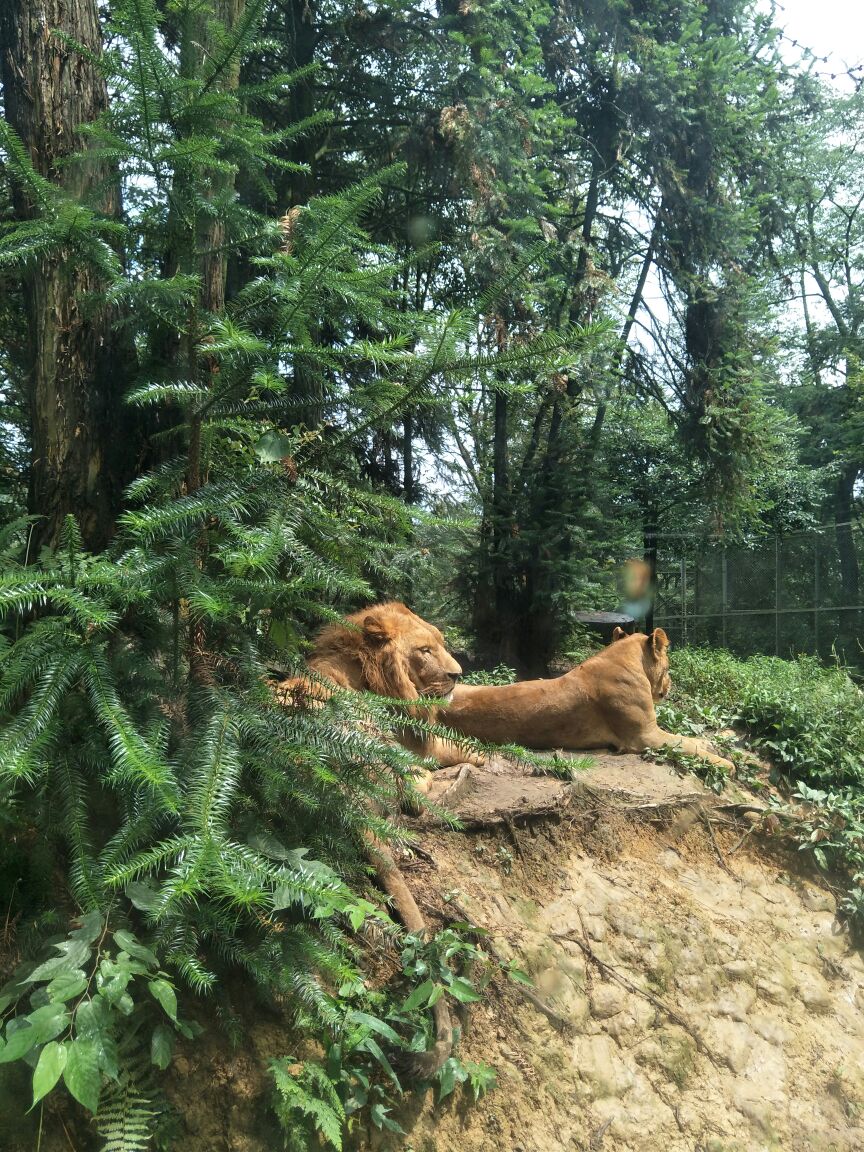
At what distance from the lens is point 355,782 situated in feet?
9.46

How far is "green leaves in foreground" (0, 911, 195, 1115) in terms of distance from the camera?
6.54 feet

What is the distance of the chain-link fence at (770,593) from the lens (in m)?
13.1

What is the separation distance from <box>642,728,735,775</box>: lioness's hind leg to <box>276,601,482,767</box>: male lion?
1.97 m

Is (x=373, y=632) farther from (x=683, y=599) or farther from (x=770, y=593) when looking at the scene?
(x=683, y=599)

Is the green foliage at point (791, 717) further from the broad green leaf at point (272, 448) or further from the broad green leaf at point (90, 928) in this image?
the broad green leaf at point (90, 928)

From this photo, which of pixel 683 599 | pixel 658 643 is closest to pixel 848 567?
pixel 683 599

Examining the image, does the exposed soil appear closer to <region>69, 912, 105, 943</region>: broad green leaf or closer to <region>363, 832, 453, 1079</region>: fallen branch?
<region>363, 832, 453, 1079</region>: fallen branch

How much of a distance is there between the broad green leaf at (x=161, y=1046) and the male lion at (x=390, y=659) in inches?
72.0

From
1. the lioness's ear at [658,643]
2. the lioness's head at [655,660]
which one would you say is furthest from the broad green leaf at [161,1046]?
the lioness's ear at [658,643]

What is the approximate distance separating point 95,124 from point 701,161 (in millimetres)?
10025

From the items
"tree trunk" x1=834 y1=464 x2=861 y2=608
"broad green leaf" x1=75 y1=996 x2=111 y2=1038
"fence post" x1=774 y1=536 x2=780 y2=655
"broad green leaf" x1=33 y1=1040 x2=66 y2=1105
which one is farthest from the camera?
"fence post" x1=774 y1=536 x2=780 y2=655

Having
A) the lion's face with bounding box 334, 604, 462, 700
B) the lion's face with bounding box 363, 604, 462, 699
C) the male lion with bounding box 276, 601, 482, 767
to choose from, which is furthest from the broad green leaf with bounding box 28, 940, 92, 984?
the lion's face with bounding box 363, 604, 462, 699

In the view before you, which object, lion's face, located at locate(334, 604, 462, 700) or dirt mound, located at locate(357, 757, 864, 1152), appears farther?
lion's face, located at locate(334, 604, 462, 700)

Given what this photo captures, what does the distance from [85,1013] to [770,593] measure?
14.0 meters
